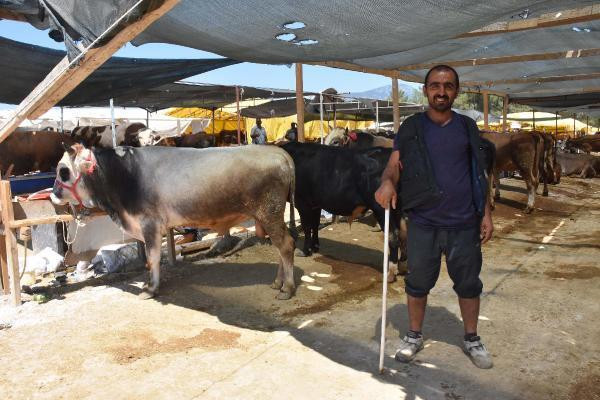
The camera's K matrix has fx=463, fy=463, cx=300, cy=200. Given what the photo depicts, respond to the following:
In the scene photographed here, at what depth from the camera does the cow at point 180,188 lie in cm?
514

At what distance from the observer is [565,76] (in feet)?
31.9

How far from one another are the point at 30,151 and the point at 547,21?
1075 cm

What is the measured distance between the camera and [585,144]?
2192 centimetres

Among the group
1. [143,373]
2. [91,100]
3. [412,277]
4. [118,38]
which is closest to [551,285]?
[412,277]

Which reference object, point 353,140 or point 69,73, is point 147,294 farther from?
point 353,140

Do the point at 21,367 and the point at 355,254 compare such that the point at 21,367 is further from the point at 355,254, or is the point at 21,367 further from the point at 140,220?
the point at 355,254

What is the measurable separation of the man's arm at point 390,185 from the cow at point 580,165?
16616 millimetres

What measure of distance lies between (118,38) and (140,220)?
2384mm

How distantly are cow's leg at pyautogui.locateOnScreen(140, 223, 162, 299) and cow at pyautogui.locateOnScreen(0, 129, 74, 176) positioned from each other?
6.50 metres

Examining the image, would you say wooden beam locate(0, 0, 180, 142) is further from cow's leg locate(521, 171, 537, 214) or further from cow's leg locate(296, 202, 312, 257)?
cow's leg locate(521, 171, 537, 214)

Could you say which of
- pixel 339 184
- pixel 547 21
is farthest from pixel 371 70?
pixel 547 21

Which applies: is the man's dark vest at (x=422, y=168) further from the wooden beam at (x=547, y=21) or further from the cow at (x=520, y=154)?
the cow at (x=520, y=154)

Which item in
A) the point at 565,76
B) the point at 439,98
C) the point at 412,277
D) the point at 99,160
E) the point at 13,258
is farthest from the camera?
the point at 565,76

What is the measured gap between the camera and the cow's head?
522 cm
